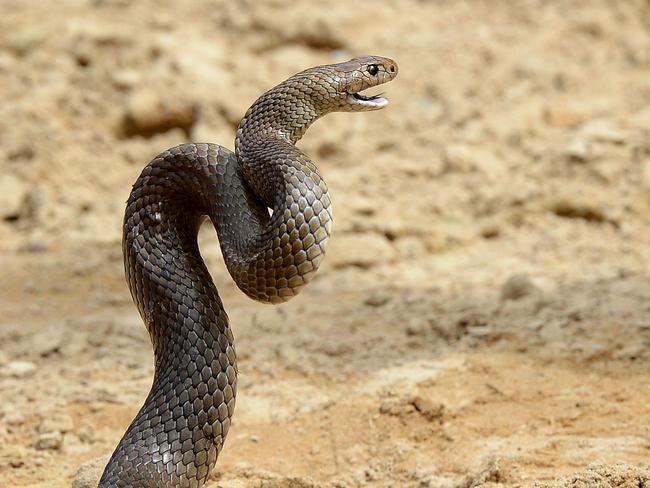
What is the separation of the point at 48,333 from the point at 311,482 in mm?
2724

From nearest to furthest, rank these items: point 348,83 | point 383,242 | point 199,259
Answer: point 199,259
point 348,83
point 383,242

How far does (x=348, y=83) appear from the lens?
4.34 meters

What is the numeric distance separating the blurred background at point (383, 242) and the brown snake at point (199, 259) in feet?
1.76

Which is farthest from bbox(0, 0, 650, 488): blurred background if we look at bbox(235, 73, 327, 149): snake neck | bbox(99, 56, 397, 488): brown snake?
bbox(235, 73, 327, 149): snake neck

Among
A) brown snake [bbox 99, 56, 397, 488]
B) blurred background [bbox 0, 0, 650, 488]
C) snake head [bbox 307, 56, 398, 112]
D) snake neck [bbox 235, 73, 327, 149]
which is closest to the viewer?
brown snake [bbox 99, 56, 397, 488]

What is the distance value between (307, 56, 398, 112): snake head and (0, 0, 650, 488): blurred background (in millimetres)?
1677

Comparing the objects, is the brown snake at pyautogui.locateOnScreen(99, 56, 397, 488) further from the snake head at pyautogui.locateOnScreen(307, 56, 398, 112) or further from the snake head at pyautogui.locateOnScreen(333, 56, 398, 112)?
the snake head at pyautogui.locateOnScreen(333, 56, 398, 112)

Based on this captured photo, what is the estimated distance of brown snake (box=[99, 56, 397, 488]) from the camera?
3.74 m

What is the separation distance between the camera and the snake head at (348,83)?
429 cm

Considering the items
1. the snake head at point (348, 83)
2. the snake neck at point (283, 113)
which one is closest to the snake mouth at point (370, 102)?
the snake head at point (348, 83)

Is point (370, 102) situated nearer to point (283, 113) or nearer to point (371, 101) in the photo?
point (371, 101)

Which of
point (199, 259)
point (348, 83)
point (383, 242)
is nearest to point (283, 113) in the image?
point (348, 83)

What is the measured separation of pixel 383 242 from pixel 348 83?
3909 millimetres

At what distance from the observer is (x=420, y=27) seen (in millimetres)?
10766
